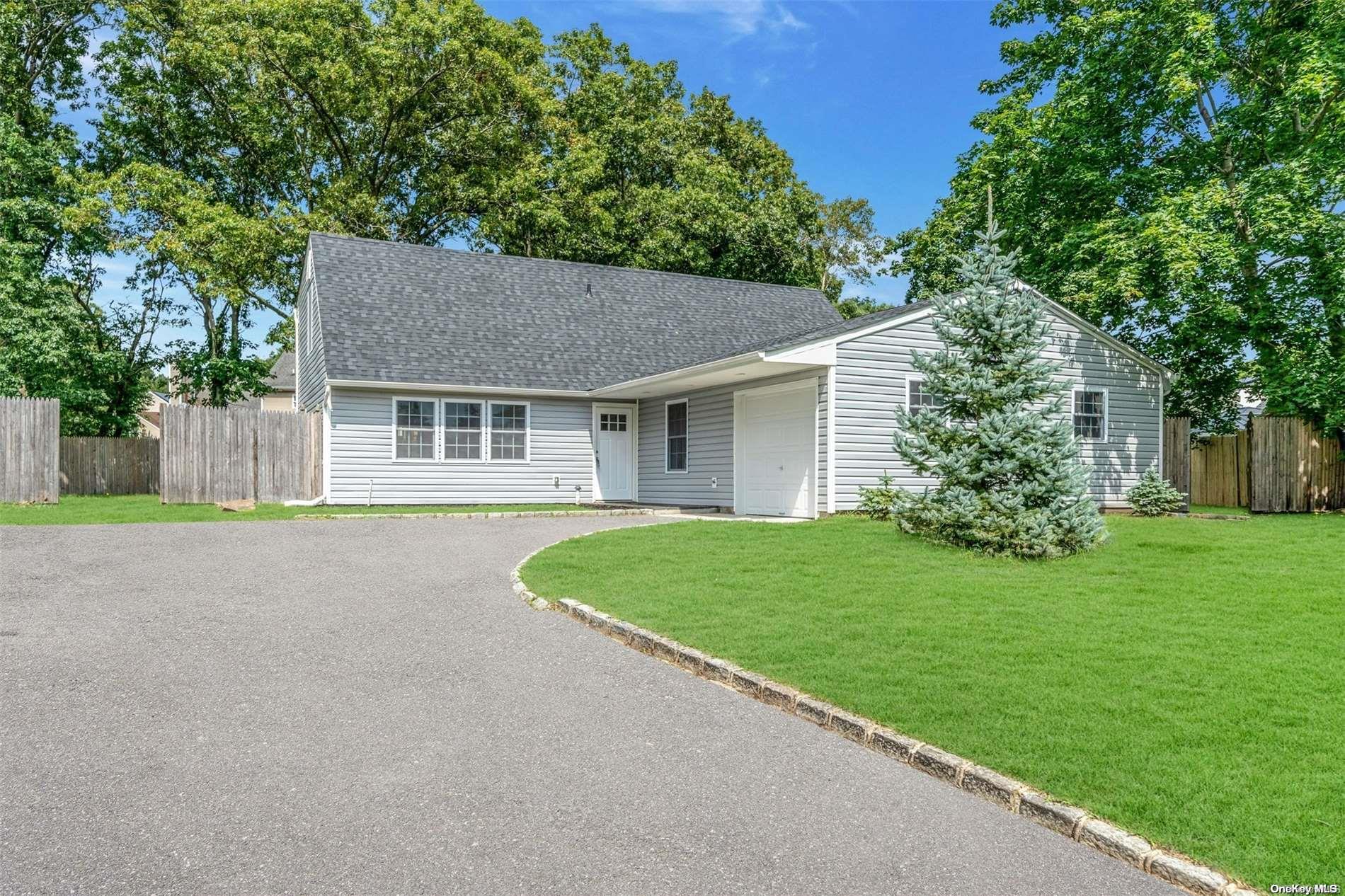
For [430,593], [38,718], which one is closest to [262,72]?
[430,593]

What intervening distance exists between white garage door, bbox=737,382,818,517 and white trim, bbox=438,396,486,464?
20.0 feet

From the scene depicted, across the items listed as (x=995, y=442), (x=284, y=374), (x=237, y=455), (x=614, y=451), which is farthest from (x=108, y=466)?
(x=995, y=442)

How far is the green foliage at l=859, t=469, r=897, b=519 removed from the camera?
46.2 feet

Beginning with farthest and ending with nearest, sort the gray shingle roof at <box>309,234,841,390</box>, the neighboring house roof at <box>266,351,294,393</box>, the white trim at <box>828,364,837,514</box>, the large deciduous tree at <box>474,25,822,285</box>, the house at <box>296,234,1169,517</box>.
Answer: the neighboring house roof at <box>266,351,294,393</box>, the large deciduous tree at <box>474,25,822,285</box>, the gray shingle roof at <box>309,234,841,390</box>, the house at <box>296,234,1169,517</box>, the white trim at <box>828,364,837,514</box>

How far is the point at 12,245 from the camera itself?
79.4 feet

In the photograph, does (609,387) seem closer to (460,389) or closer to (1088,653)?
(460,389)

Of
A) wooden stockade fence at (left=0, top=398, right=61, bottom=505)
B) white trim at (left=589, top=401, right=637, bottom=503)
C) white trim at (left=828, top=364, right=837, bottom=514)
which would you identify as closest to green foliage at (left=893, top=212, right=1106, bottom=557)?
white trim at (left=828, top=364, right=837, bottom=514)

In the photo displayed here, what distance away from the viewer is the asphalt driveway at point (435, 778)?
328 centimetres

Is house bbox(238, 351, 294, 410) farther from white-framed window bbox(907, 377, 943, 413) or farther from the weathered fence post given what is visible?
the weathered fence post

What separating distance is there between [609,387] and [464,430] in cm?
350

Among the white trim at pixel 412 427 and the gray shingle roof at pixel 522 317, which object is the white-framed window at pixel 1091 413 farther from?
the white trim at pixel 412 427

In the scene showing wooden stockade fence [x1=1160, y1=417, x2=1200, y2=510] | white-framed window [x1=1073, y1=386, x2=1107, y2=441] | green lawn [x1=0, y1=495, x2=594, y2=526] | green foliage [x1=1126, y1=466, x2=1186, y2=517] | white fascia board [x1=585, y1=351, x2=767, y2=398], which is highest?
white fascia board [x1=585, y1=351, x2=767, y2=398]

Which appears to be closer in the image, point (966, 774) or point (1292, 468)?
point (966, 774)

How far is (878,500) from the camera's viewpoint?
14.5 meters
